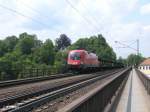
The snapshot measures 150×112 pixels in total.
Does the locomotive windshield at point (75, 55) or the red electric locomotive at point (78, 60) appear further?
the locomotive windshield at point (75, 55)

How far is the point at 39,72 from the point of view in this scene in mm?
45156

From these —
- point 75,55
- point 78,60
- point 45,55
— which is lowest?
point 78,60

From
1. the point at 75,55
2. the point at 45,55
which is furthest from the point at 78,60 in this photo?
the point at 45,55

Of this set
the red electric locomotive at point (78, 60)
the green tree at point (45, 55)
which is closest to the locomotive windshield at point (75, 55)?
the red electric locomotive at point (78, 60)

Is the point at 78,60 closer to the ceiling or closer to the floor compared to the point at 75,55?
closer to the floor

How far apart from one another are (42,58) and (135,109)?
457 ft

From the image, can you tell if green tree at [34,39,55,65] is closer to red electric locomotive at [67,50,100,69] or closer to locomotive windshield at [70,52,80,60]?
locomotive windshield at [70,52,80,60]

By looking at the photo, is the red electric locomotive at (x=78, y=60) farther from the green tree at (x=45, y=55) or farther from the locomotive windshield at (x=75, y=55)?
the green tree at (x=45, y=55)

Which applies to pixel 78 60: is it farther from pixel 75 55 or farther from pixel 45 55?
pixel 45 55

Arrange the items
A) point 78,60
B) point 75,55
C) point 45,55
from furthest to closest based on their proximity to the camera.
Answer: point 45,55 < point 75,55 < point 78,60

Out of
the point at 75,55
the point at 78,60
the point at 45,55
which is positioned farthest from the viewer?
the point at 45,55

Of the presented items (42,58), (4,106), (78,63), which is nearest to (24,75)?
(78,63)

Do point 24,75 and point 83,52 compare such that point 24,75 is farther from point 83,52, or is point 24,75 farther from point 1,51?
point 1,51

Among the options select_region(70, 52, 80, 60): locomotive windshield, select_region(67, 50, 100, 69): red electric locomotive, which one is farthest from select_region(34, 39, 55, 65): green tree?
select_region(67, 50, 100, 69): red electric locomotive
